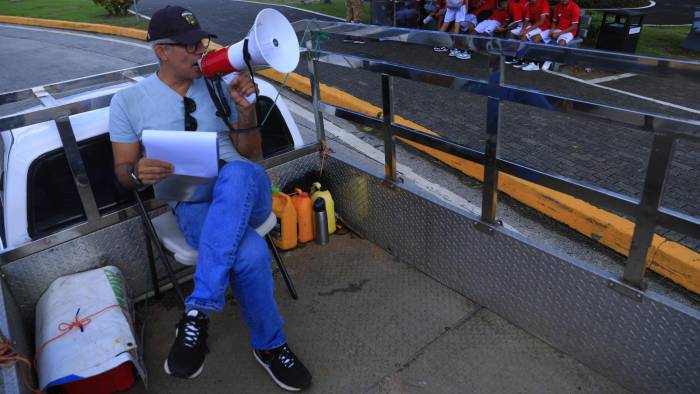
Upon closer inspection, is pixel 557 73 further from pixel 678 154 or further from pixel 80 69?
pixel 80 69

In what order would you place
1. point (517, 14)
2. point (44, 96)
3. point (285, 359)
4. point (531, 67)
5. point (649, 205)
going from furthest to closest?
point (517, 14) < point (531, 67) < point (44, 96) < point (285, 359) < point (649, 205)

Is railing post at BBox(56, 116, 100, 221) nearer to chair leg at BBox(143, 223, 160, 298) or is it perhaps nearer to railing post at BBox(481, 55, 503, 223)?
chair leg at BBox(143, 223, 160, 298)

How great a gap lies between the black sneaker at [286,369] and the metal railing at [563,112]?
3.87 ft

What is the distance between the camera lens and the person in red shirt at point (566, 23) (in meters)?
8.40

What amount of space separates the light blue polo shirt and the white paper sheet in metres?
0.28

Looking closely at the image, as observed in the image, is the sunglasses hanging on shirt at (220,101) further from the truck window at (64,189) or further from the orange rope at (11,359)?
the orange rope at (11,359)

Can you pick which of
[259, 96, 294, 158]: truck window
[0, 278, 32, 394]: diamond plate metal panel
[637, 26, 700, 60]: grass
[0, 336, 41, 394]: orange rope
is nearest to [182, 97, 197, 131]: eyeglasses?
[259, 96, 294, 158]: truck window

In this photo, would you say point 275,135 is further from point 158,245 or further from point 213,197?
point 158,245

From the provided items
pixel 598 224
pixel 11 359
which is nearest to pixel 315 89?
pixel 598 224

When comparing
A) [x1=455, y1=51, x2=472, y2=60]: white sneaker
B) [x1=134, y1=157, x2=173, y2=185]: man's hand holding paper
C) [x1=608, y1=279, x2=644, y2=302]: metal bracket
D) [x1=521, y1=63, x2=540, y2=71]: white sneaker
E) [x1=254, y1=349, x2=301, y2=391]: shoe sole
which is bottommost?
[x1=521, y1=63, x2=540, y2=71]: white sneaker

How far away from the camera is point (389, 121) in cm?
307

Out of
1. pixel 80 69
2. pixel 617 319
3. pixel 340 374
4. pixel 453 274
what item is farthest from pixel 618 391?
pixel 80 69

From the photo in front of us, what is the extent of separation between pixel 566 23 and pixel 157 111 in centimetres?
772

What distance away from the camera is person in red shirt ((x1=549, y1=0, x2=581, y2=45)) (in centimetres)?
840
